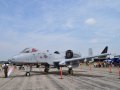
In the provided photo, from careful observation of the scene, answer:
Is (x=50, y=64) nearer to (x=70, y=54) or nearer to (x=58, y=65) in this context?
(x=58, y=65)

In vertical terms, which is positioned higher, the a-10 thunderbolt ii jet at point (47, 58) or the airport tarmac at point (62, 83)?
the a-10 thunderbolt ii jet at point (47, 58)

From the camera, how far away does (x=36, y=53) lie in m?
31.2

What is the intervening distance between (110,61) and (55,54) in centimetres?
4216

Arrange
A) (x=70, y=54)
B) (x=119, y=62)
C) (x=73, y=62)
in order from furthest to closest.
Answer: (x=119, y=62) < (x=70, y=54) < (x=73, y=62)

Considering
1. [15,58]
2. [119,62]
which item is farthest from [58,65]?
[119,62]

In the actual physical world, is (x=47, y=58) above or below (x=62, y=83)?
above

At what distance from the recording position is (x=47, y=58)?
3241 centimetres

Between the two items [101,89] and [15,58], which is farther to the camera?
[15,58]

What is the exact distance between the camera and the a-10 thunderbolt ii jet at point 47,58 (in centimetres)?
2922

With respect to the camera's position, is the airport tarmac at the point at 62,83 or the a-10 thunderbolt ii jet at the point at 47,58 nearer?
the airport tarmac at the point at 62,83

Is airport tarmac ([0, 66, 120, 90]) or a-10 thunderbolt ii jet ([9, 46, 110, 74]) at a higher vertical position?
a-10 thunderbolt ii jet ([9, 46, 110, 74])

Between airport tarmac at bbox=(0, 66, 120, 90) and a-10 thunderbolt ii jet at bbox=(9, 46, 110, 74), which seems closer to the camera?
airport tarmac at bbox=(0, 66, 120, 90)

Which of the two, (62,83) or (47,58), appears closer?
(62,83)

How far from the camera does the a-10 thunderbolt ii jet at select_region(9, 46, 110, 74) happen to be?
29219 millimetres
